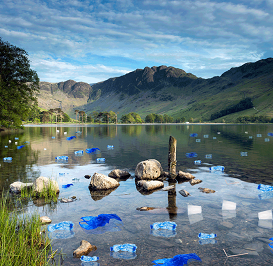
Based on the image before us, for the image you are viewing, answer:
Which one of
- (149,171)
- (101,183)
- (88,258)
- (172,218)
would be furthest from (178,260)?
(149,171)

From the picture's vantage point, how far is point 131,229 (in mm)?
9414

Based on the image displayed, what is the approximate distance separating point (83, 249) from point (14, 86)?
1965 inches

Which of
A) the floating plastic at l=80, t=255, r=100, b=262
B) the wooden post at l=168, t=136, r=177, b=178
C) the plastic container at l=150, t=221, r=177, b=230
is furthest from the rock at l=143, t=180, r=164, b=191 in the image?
the floating plastic at l=80, t=255, r=100, b=262

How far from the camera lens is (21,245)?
648cm

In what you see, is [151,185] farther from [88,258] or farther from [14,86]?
[14,86]

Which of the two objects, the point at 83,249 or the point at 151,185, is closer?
the point at 83,249

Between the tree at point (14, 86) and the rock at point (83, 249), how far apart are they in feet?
131

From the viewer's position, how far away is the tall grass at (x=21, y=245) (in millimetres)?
5758

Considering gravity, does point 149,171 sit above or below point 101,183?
above

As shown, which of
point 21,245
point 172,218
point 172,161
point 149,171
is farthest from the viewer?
point 172,161

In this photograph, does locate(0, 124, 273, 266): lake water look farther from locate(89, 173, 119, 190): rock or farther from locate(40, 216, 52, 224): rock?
locate(89, 173, 119, 190): rock

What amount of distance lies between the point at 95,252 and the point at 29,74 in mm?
52506

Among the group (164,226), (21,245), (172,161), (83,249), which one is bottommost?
(164,226)

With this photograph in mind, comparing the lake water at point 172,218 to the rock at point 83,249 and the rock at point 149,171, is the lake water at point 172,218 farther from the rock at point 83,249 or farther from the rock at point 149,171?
the rock at point 149,171
